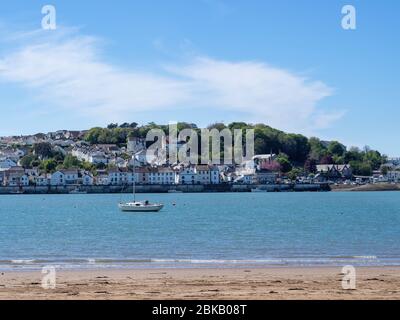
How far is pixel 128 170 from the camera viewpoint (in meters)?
146

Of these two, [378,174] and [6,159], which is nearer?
[6,159]

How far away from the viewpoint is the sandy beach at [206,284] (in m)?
14.0

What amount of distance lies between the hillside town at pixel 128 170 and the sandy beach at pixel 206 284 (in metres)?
122

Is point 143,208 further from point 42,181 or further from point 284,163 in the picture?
point 284,163

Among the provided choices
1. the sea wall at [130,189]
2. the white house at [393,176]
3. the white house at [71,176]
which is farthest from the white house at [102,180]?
the white house at [393,176]

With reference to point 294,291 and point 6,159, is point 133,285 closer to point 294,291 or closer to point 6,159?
point 294,291

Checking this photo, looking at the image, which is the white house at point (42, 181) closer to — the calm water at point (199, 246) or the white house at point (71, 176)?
the white house at point (71, 176)

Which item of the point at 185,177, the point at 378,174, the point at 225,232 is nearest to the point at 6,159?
the point at 185,177

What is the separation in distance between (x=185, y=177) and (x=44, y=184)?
29.3 meters

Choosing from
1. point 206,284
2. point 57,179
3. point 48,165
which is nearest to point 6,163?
point 48,165

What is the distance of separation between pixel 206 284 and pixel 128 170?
13073 centimetres

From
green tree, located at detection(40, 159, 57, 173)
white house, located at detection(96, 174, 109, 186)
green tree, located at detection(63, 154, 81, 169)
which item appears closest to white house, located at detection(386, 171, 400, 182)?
white house, located at detection(96, 174, 109, 186)

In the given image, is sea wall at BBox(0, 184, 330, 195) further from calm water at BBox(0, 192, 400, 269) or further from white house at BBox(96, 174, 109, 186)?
calm water at BBox(0, 192, 400, 269)
